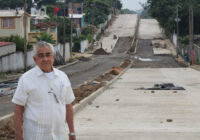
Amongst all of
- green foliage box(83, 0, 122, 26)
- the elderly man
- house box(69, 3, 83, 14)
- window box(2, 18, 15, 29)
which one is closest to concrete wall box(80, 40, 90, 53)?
green foliage box(83, 0, 122, 26)

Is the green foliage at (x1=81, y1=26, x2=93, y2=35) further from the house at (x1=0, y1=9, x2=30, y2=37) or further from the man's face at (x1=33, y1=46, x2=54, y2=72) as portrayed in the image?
the man's face at (x1=33, y1=46, x2=54, y2=72)

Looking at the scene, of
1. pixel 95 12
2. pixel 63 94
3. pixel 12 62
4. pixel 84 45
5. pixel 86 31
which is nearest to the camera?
pixel 63 94

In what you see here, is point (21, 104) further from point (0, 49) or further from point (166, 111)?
point (0, 49)

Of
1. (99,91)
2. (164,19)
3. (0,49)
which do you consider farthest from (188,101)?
(164,19)

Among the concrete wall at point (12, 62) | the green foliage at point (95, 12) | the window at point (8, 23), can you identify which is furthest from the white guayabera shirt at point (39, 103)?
the green foliage at point (95, 12)

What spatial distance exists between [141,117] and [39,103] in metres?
7.78

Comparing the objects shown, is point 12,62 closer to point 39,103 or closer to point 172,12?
point 39,103

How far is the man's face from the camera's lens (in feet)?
17.3

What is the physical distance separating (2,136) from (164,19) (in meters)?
87.3

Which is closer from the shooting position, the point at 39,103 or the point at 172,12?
the point at 39,103

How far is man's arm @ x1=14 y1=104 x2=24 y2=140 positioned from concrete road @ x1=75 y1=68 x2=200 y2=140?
4197 mm

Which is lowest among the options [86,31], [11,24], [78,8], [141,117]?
[141,117]

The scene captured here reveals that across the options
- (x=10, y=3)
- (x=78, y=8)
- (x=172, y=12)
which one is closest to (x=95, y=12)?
(x=78, y=8)

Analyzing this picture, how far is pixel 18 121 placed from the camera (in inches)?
202
